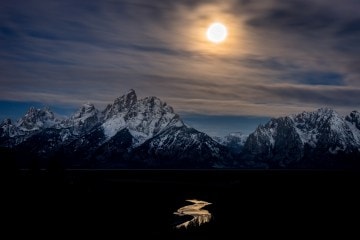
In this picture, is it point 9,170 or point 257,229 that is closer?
point 257,229

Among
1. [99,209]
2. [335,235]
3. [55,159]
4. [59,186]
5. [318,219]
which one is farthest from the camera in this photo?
[55,159]

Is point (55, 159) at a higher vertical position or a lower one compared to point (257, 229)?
higher

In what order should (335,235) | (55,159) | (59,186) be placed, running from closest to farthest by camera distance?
(335,235) < (59,186) < (55,159)

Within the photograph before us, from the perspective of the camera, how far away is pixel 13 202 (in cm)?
10706

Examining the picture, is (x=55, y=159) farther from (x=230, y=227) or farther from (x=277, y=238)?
(x=277, y=238)

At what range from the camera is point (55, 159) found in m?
168

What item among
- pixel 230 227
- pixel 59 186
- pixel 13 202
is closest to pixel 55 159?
pixel 59 186

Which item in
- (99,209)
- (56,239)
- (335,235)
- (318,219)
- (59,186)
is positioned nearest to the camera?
(56,239)

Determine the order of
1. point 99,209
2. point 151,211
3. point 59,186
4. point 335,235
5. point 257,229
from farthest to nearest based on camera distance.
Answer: point 59,186 → point 151,211 → point 99,209 → point 257,229 → point 335,235

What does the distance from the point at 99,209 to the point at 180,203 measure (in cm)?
5431

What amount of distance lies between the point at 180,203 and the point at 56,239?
97.6 meters

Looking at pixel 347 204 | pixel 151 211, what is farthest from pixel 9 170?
pixel 347 204

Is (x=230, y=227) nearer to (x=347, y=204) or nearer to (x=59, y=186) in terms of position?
(x=347, y=204)

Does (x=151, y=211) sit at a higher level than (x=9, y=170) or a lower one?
lower
